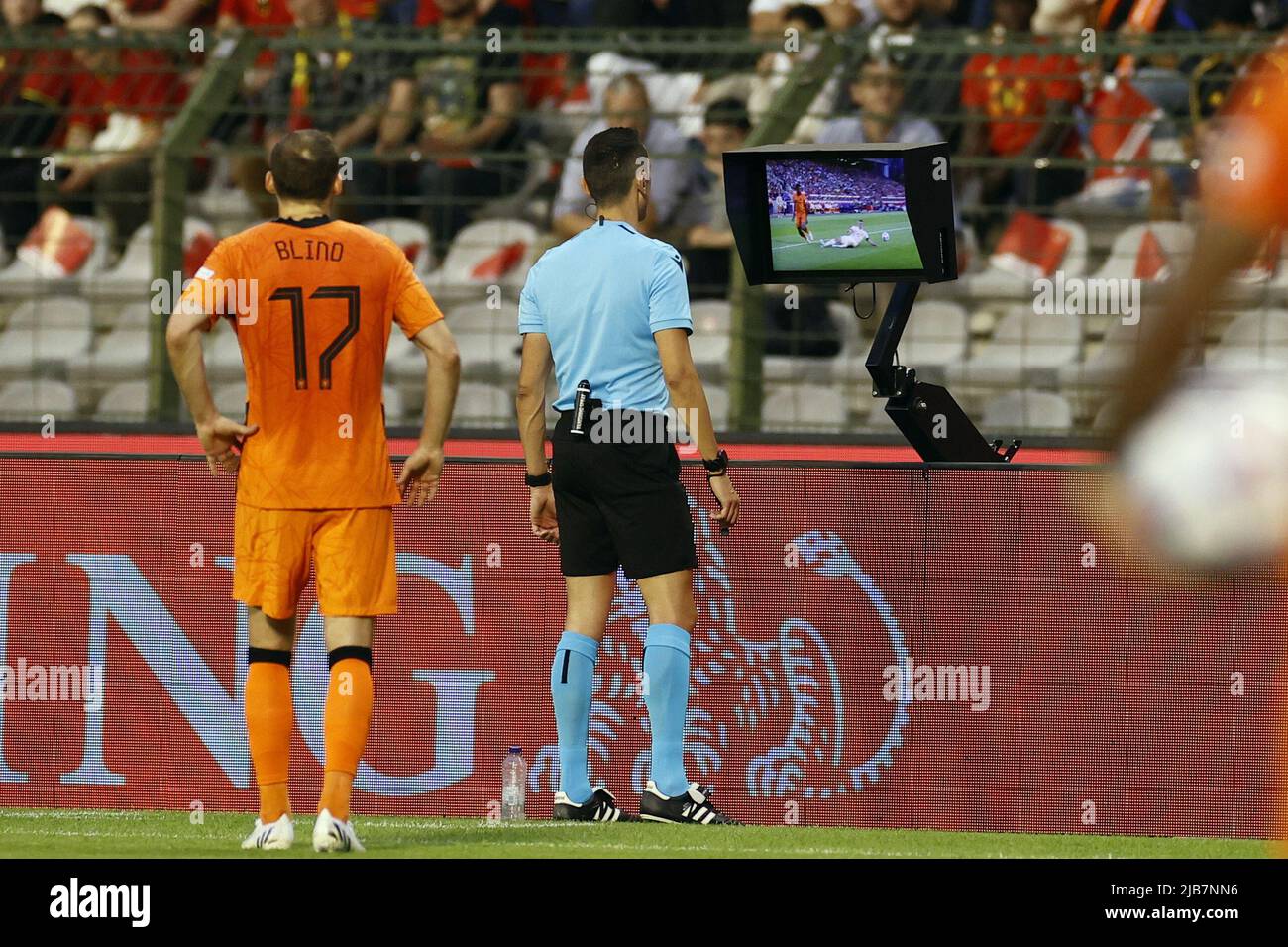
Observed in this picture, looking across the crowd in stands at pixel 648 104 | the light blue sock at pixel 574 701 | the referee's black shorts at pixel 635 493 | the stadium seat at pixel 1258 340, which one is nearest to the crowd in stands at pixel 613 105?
the crowd in stands at pixel 648 104

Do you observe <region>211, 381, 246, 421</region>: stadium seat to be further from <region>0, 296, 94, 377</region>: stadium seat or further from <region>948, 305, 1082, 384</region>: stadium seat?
<region>948, 305, 1082, 384</region>: stadium seat

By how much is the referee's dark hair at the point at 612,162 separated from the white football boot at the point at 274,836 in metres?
2.07

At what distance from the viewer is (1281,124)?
252 cm

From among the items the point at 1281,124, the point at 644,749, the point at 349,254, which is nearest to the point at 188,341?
the point at 349,254

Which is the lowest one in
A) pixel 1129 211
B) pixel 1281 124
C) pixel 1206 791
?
pixel 1206 791

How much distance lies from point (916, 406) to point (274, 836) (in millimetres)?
2471

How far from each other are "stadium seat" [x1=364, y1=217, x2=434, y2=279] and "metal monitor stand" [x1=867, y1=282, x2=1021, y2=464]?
3.79m

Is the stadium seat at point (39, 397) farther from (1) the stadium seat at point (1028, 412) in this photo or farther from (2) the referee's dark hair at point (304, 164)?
(2) the referee's dark hair at point (304, 164)

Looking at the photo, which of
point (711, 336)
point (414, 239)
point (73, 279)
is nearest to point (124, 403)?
point (73, 279)

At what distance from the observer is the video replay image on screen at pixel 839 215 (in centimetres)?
652

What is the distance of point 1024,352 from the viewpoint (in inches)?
372

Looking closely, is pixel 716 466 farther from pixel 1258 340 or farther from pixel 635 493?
pixel 1258 340
